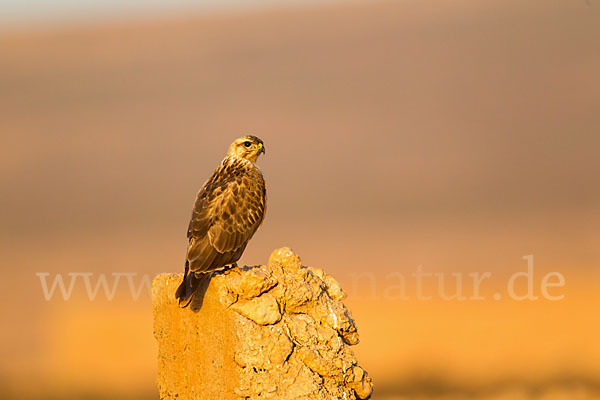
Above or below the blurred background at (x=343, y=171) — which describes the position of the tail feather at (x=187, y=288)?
below

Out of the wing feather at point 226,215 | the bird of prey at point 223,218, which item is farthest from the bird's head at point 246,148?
the wing feather at point 226,215

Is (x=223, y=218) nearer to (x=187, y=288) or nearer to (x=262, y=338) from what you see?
(x=187, y=288)

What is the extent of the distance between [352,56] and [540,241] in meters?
17.9

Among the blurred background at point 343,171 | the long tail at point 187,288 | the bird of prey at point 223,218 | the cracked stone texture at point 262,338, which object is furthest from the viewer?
the blurred background at point 343,171

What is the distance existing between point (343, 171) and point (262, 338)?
30.1 meters

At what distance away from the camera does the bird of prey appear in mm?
7656

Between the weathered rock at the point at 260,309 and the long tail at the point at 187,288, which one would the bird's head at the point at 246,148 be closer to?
the long tail at the point at 187,288

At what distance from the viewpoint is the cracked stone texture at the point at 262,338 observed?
722cm

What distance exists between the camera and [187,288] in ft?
24.7

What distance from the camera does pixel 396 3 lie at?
52.1 metres

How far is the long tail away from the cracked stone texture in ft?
0.25

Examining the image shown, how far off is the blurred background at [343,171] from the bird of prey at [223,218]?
7.90m

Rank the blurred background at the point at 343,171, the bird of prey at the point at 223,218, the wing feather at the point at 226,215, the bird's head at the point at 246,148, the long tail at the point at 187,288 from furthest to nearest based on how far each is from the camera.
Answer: the blurred background at the point at 343,171, the bird's head at the point at 246,148, the wing feather at the point at 226,215, the bird of prey at the point at 223,218, the long tail at the point at 187,288

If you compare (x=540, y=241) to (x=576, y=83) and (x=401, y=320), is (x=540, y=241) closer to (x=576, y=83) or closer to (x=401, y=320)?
(x=401, y=320)
